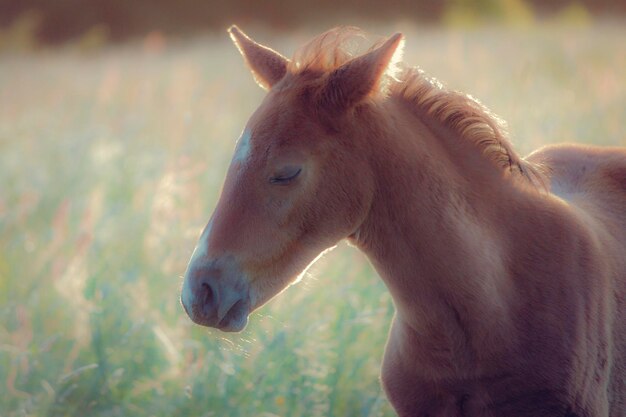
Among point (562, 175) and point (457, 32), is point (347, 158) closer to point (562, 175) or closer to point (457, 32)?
point (562, 175)

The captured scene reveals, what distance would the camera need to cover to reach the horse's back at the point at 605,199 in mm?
2602

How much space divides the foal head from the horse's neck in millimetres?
81

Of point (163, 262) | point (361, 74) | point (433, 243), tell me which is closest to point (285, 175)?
point (361, 74)

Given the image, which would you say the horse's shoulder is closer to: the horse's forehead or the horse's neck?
the horse's neck

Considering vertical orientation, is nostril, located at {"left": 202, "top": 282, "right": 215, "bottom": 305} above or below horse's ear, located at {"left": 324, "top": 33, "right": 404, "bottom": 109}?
below

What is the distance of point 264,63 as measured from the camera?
105 inches

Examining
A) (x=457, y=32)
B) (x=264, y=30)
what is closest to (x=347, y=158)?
(x=457, y=32)

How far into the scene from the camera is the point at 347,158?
2.30m

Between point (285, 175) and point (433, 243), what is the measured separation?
49 cm

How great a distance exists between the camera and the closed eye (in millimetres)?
2255

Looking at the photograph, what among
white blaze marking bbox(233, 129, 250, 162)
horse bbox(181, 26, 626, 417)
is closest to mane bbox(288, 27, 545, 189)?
horse bbox(181, 26, 626, 417)

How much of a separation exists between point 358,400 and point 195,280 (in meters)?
1.58

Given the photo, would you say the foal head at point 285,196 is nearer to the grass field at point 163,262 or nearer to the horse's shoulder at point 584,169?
the grass field at point 163,262

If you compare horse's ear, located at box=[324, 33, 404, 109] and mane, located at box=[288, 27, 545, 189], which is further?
mane, located at box=[288, 27, 545, 189]
